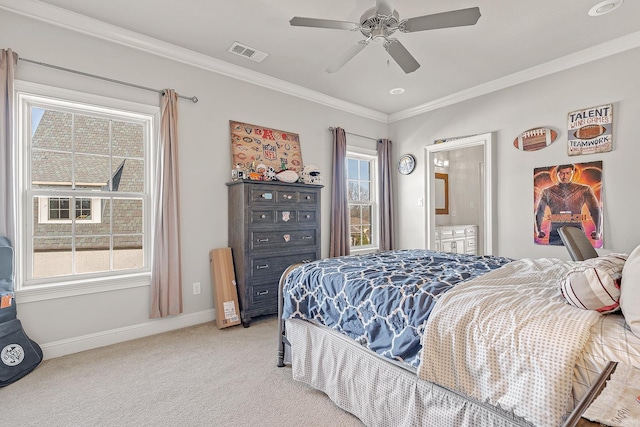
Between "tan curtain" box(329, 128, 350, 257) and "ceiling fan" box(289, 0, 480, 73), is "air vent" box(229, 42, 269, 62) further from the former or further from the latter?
"tan curtain" box(329, 128, 350, 257)

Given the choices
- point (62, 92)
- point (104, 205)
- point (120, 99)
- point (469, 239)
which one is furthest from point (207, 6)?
point (469, 239)

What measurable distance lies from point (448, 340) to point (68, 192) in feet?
10.2

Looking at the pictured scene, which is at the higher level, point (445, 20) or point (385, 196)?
point (445, 20)

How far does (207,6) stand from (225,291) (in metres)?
2.59

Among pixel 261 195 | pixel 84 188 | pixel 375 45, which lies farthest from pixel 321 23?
pixel 84 188

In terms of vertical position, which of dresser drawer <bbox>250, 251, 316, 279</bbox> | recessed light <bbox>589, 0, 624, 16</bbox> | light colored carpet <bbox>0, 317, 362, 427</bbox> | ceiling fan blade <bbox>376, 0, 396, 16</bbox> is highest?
recessed light <bbox>589, 0, 624, 16</bbox>

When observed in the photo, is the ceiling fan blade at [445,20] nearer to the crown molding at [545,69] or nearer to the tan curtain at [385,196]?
the crown molding at [545,69]

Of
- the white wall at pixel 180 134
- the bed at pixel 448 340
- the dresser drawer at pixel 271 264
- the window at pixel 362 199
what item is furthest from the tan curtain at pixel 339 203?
the bed at pixel 448 340

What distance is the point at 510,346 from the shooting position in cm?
116

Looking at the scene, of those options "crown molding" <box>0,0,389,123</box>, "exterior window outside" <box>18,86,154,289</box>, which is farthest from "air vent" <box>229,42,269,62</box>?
"exterior window outside" <box>18,86,154,289</box>

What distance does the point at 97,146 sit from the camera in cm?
291

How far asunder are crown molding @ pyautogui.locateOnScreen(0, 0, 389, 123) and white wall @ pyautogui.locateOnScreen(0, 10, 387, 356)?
55 mm

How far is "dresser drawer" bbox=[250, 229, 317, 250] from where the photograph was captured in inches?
131

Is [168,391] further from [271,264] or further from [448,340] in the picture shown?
[448,340]
